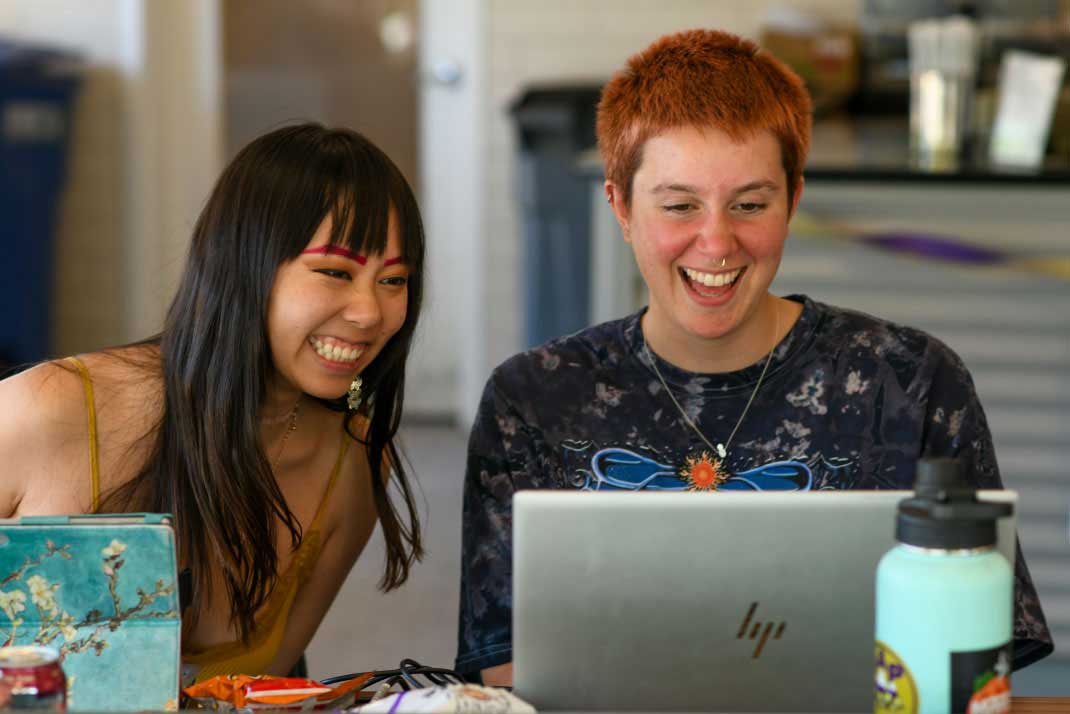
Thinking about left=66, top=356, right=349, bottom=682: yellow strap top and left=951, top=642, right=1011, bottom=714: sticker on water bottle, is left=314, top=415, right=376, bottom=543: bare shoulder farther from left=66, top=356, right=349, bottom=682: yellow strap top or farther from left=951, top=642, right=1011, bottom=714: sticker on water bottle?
left=951, top=642, right=1011, bottom=714: sticker on water bottle

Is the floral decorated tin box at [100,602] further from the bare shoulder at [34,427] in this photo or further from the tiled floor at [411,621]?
the tiled floor at [411,621]

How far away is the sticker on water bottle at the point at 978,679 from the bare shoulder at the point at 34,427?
3.31 feet

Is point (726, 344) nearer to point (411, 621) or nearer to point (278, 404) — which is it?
point (278, 404)

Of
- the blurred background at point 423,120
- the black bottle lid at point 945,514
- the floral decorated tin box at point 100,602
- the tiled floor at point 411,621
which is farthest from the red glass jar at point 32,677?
the blurred background at point 423,120

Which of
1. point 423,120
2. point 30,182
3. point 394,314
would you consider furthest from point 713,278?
point 30,182

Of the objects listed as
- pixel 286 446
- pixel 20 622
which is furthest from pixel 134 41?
pixel 20 622

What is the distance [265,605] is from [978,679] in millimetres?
899

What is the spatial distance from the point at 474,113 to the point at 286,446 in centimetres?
340

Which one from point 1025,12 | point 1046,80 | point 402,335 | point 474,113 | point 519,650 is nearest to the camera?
point 519,650

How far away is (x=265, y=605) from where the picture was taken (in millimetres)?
1614

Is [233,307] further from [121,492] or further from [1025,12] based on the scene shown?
[1025,12]

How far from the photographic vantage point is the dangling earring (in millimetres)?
1646

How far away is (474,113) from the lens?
4.94 meters

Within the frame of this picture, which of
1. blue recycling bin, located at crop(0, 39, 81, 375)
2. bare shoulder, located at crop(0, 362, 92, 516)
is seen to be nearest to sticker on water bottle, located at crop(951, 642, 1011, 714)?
bare shoulder, located at crop(0, 362, 92, 516)
